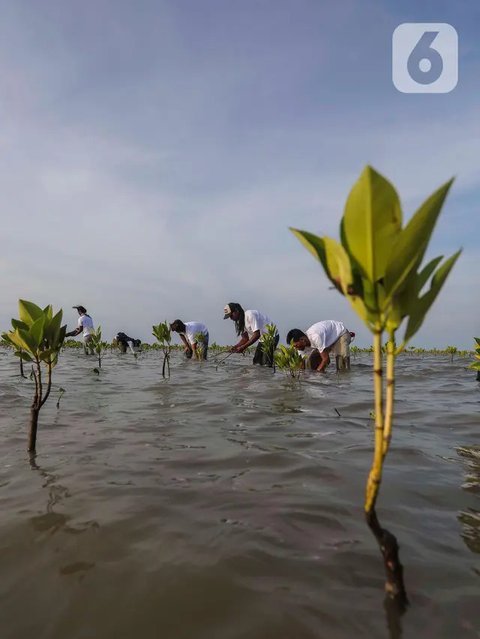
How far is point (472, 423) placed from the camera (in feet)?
15.5

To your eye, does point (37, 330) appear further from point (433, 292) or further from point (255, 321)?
point (255, 321)

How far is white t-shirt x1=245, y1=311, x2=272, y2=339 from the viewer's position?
1181 cm

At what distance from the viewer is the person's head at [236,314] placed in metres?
12.1

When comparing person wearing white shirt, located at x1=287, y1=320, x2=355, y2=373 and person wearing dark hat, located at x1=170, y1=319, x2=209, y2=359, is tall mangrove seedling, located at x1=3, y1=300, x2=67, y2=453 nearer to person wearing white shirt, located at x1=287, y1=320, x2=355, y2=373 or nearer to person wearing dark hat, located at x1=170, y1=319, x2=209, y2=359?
person wearing white shirt, located at x1=287, y1=320, x2=355, y2=373

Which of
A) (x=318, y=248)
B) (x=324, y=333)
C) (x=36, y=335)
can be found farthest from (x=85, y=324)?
(x=318, y=248)

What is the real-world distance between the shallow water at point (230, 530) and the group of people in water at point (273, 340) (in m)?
5.77

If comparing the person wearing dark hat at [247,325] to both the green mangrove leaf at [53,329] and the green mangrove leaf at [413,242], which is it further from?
the green mangrove leaf at [413,242]

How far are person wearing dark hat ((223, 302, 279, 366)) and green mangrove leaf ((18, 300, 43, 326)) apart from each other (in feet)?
26.5

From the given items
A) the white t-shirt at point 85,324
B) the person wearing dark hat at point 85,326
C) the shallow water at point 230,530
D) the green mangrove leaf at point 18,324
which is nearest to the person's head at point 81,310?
the person wearing dark hat at point 85,326

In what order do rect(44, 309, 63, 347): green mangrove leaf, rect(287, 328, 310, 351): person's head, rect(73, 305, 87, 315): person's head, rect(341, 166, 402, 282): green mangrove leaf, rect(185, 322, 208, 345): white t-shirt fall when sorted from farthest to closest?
1. rect(73, 305, 87, 315): person's head
2. rect(185, 322, 208, 345): white t-shirt
3. rect(287, 328, 310, 351): person's head
4. rect(44, 309, 63, 347): green mangrove leaf
5. rect(341, 166, 402, 282): green mangrove leaf

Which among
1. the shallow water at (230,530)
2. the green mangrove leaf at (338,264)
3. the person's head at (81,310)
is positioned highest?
the person's head at (81,310)

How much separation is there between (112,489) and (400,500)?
68.1 inches

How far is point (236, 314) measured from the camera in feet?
39.5

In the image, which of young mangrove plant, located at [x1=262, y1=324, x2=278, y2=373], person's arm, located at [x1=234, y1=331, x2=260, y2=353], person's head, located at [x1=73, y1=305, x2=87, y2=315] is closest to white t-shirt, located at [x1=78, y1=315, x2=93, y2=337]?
person's head, located at [x1=73, y1=305, x2=87, y2=315]
